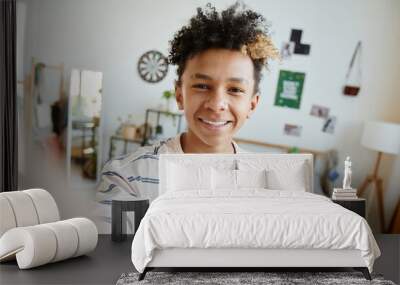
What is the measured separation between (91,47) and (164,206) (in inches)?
99.7

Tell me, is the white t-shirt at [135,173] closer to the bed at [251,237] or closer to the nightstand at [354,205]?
the nightstand at [354,205]

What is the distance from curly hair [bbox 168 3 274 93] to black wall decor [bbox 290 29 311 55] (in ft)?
0.98

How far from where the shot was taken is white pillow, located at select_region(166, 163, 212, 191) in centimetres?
609

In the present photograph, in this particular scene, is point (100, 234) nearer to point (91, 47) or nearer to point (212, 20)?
point (91, 47)

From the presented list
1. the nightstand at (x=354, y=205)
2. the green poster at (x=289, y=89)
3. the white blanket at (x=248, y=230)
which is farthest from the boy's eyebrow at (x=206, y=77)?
the white blanket at (x=248, y=230)

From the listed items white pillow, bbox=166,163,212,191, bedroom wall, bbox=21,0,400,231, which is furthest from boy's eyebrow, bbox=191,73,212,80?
white pillow, bbox=166,163,212,191

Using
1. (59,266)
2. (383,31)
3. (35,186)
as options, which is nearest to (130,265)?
(59,266)

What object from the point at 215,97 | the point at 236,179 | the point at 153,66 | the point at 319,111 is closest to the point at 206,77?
the point at 215,97

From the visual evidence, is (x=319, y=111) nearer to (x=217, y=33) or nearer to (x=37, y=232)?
(x=217, y=33)

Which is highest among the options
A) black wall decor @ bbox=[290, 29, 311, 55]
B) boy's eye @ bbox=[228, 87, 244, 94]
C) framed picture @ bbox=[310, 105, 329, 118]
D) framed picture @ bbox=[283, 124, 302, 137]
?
black wall decor @ bbox=[290, 29, 311, 55]

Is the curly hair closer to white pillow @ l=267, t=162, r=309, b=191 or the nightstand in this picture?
white pillow @ l=267, t=162, r=309, b=191

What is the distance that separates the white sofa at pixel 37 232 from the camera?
4934mm

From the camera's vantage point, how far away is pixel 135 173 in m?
6.85

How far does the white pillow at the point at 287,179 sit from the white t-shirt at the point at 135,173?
72 centimetres
